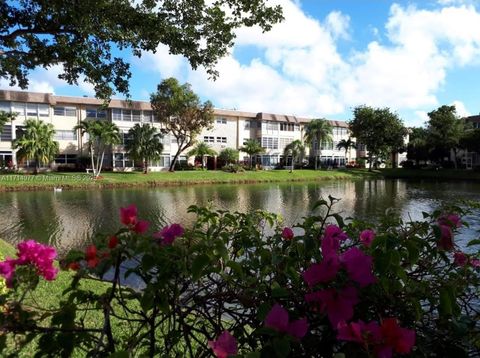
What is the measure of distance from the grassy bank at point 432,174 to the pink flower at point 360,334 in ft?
185

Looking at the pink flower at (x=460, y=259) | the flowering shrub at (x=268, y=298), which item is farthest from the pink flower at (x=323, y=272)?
the pink flower at (x=460, y=259)

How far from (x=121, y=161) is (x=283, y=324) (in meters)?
47.8

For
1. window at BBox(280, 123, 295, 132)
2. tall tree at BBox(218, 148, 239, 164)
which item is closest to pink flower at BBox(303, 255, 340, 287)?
tall tree at BBox(218, 148, 239, 164)

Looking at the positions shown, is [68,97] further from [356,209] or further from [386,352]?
[386,352]

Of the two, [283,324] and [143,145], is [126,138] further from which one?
[283,324]

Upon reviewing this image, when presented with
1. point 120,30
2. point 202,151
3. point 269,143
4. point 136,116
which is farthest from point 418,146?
point 120,30

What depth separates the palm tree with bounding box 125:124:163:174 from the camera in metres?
42.6

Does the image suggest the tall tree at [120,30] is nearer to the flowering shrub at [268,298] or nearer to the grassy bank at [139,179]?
the flowering shrub at [268,298]

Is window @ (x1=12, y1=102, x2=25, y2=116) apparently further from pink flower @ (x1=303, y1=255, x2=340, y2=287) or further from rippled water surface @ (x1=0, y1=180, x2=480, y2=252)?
pink flower @ (x1=303, y1=255, x2=340, y2=287)

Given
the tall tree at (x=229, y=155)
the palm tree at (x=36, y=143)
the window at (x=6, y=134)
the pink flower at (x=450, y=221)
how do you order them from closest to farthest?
the pink flower at (x=450, y=221) < the palm tree at (x=36, y=143) < the window at (x=6, y=134) < the tall tree at (x=229, y=155)

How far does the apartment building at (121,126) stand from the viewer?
41.6 m

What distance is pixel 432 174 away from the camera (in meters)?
55.5

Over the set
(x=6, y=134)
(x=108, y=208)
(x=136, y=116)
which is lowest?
(x=108, y=208)

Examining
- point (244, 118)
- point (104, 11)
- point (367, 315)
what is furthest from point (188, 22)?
point (244, 118)
